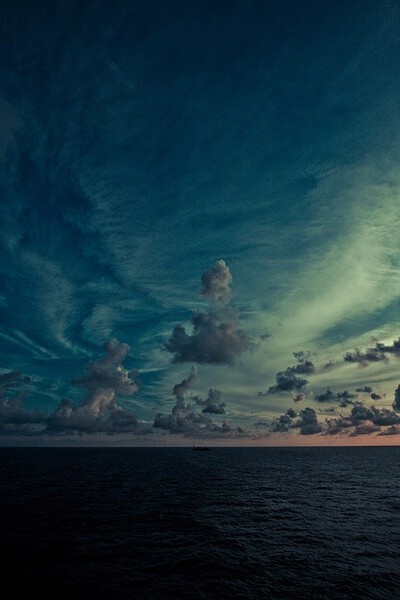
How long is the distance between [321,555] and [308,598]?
1123 centimetres

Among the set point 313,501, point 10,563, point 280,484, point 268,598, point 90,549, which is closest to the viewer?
point 268,598

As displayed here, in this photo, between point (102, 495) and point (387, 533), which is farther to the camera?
point (102, 495)

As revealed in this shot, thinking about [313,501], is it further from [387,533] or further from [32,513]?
[32,513]

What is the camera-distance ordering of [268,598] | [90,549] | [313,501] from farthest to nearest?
[313,501], [90,549], [268,598]

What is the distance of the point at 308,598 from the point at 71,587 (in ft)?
63.3

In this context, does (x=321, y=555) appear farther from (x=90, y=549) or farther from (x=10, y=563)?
(x=10, y=563)

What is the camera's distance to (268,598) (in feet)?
85.9

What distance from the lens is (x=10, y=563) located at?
1240 inches

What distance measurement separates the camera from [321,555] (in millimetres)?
35875

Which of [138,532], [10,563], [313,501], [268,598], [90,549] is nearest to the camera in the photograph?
[268,598]

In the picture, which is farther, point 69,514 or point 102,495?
point 102,495

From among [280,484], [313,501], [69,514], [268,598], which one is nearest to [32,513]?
[69,514]

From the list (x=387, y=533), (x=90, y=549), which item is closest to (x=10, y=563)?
(x=90, y=549)

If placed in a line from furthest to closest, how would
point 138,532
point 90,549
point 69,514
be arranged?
point 69,514 → point 138,532 → point 90,549
